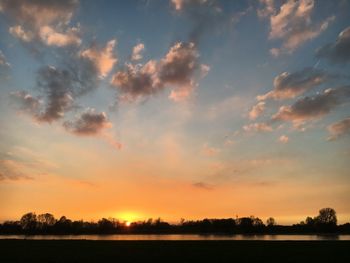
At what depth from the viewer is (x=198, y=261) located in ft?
123

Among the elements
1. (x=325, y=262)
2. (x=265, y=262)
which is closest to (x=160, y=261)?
(x=265, y=262)

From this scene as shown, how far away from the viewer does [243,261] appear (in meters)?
37.2

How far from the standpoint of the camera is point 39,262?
3544 cm

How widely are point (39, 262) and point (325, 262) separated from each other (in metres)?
29.8

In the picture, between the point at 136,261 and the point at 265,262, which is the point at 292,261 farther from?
the point at 136,261

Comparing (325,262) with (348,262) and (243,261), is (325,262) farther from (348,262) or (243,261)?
(243,261)

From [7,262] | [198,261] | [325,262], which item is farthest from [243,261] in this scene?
[7,262]

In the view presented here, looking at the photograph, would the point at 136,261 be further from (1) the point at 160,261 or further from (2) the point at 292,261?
(2) the point at 292,261

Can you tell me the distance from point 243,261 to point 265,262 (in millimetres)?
2324

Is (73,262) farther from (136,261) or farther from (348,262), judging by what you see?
(348,262)

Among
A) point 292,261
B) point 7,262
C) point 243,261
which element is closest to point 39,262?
point 7,262

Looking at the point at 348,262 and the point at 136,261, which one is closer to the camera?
the point at 348,262

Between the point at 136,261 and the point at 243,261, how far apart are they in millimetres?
11745

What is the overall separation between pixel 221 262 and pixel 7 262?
73.3 feet
